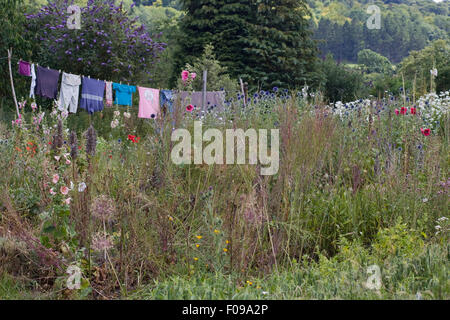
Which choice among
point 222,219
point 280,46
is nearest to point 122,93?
point 222,219

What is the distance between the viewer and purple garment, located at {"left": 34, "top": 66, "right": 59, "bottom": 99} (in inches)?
328

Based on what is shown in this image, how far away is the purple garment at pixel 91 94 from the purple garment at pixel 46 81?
22.8 inches

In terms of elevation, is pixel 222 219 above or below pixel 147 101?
below

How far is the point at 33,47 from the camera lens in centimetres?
1306

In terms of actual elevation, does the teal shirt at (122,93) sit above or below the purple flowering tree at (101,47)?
below

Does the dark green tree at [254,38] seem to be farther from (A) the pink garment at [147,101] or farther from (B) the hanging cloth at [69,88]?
(B) the hanging cloth at [69,88]

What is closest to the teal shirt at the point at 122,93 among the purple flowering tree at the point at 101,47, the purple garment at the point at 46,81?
the purple garment at the point at 46,81

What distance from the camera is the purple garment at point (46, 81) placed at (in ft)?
27.3

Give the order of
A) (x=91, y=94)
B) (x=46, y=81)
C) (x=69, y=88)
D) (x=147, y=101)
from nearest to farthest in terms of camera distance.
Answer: (x=46, y=81) → (x=69, y=88) → (x=91, y=94) → (x=147, y=101)

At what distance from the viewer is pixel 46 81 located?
8391 mm

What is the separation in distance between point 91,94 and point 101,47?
2630 millimetres

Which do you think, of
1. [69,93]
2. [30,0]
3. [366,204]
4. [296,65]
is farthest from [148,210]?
[30,0]

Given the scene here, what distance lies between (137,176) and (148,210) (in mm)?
245

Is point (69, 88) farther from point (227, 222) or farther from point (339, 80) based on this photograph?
point (339, 80)
